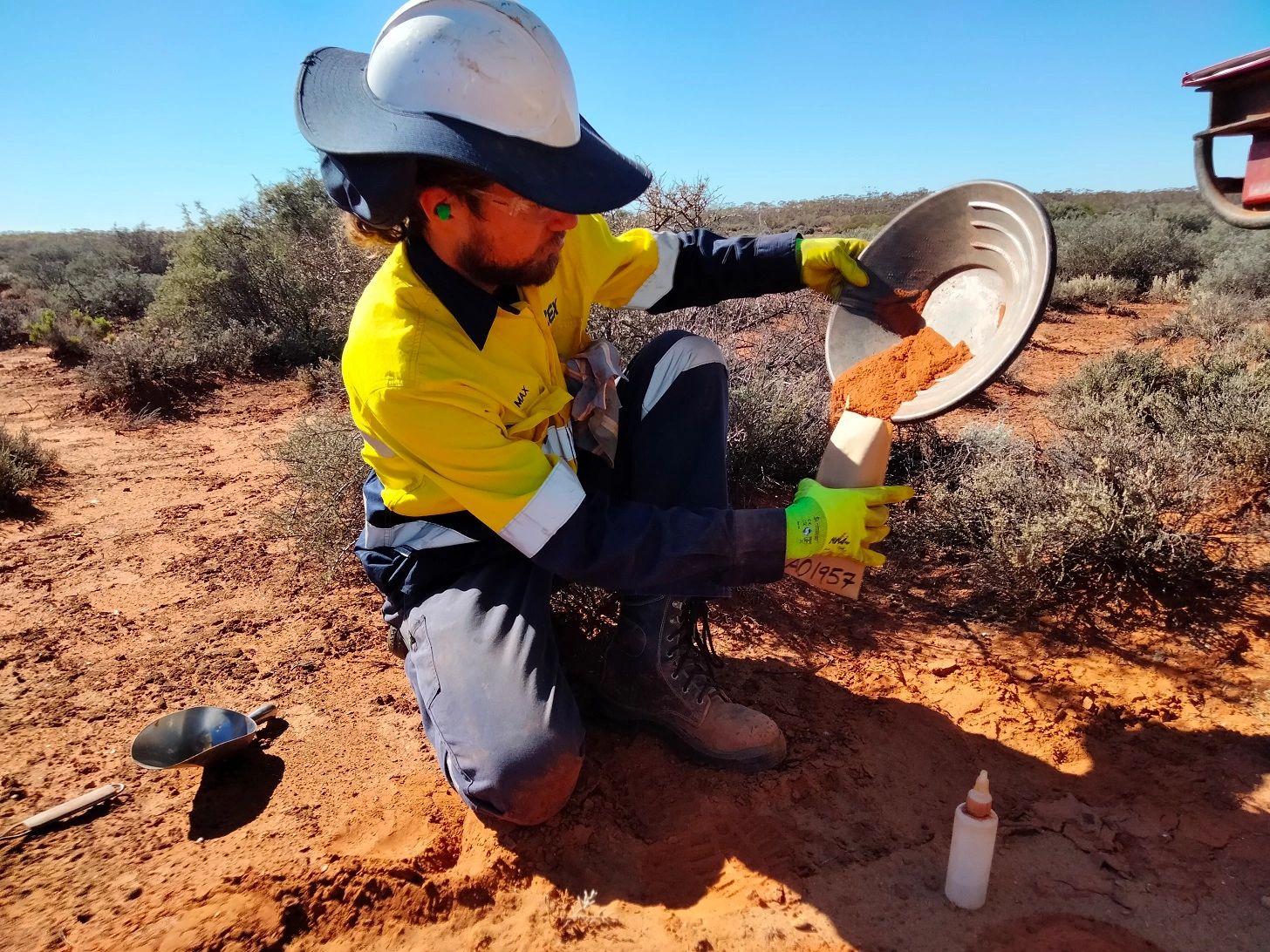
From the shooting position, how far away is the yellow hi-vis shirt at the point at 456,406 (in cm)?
175

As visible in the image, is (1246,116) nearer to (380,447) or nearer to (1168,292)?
(380,447)

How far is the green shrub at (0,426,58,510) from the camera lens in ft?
13.1

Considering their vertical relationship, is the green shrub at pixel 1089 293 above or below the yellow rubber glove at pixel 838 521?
above

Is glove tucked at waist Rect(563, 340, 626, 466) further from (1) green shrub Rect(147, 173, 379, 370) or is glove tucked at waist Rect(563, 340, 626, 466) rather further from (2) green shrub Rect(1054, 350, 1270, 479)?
(1) green shrub Rect(147, 173, 379, 370)

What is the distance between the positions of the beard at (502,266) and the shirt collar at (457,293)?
3cm

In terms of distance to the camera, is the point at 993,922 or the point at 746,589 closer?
the point at 993,922

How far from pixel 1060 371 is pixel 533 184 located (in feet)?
19.6

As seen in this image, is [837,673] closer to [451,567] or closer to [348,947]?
[451,567]

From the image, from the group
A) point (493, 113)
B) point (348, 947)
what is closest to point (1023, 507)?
point (493, 113)

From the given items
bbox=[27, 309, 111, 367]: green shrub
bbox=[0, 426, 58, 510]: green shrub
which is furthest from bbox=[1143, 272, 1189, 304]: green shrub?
bbox=[27, 309, 111, 367]: green shrub

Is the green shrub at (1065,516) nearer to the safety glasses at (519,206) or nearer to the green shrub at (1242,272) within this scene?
the safety glasses at (519,206)

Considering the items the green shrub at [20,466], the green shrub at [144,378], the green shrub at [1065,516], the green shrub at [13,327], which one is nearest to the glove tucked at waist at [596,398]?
the green shrub at [1065,516]

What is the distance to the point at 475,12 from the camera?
1.62 metres

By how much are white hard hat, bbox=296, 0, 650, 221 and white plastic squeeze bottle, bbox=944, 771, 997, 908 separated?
4.71ft
